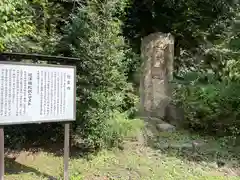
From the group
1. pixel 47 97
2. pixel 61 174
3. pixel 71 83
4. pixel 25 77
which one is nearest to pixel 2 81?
pixel 25 77

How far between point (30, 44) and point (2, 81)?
6.75 ft

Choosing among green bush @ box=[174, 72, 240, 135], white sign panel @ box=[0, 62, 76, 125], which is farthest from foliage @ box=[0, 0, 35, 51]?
green bush @ box=[174, 72, 240, 135]

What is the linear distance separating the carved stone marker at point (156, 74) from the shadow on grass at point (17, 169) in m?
3.43

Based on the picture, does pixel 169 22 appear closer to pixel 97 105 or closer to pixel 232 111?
pixel 232 111

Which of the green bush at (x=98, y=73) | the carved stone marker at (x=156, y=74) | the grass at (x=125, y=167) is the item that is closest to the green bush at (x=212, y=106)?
the carved stone marker at (x=156, y=74)

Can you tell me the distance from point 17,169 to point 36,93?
1500mm

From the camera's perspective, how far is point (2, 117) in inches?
157

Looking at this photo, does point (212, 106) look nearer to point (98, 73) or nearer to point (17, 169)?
point (98, 73)

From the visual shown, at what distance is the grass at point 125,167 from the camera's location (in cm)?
500

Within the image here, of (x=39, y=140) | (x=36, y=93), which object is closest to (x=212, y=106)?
(x=39, y=140)

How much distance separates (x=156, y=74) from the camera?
8.31 meters

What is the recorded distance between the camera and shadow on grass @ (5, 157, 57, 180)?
494 centimetres

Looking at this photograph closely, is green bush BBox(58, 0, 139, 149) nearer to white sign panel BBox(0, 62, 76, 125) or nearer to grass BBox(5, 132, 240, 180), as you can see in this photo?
grass BBox(5, 132, 240, 180)

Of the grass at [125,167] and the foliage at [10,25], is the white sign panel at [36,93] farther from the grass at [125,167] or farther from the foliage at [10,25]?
the grass at [125,167]
